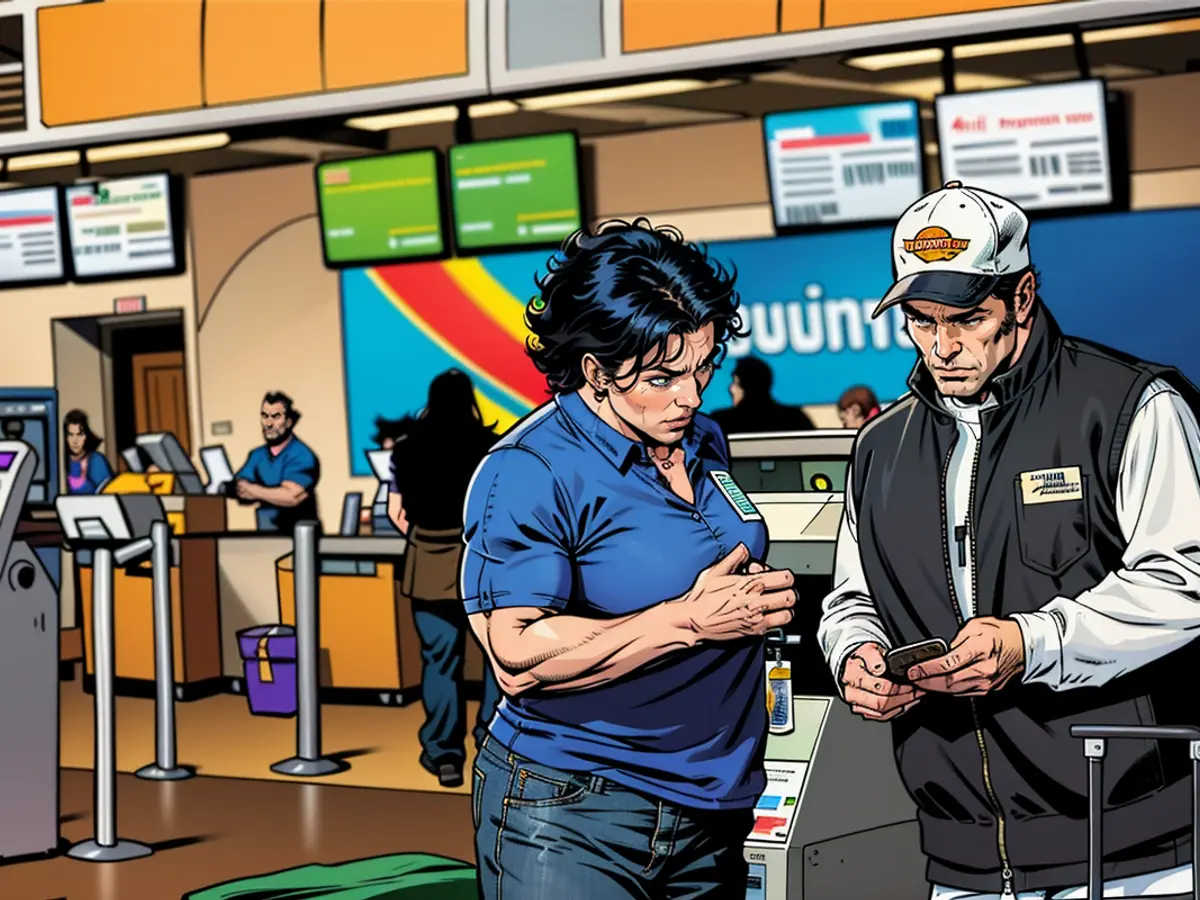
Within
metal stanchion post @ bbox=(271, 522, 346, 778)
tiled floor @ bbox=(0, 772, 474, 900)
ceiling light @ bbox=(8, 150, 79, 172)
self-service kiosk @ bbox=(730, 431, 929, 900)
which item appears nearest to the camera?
self-service kiosk @ bbox=(730, 431, 929, 900)

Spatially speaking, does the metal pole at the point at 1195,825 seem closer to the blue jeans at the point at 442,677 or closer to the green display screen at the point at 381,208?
the blue jeans at the point at 442,677

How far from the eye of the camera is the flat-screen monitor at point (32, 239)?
7.86m

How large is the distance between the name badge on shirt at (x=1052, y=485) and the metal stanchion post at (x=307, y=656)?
3324mm

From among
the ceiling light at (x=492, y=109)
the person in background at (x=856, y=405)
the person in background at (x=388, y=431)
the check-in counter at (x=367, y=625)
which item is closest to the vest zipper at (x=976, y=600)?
the check-in counter at (x=367, y=625)

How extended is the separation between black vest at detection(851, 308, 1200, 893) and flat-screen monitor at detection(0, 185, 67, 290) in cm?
672

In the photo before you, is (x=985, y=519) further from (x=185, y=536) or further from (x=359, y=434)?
(x=359, y=434)

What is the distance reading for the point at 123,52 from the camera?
6.54m

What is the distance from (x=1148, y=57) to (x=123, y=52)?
14.7 ft

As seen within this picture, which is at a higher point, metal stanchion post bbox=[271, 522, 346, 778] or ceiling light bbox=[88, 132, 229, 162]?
ceiling light bbox=[88, 132, 229, 162]

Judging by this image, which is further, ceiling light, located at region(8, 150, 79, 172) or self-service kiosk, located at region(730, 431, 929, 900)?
ceiling light, located at region(8, 150, 79, 172)

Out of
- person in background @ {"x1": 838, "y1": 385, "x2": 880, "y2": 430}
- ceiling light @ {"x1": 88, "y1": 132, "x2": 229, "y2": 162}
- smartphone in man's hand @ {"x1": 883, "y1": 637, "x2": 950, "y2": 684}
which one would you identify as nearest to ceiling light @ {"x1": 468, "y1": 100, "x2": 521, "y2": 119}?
ceiling light @ {"x1": 88, "y1": 132, "x2": 229, "y2": 162}

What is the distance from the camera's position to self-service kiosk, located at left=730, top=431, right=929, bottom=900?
2537 millimetres

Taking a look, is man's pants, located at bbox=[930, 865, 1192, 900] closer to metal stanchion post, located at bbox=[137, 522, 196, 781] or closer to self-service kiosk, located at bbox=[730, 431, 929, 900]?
self-service kiosk, located at bbox=[730, 431, 929, 900]

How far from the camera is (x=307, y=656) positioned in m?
4.94
